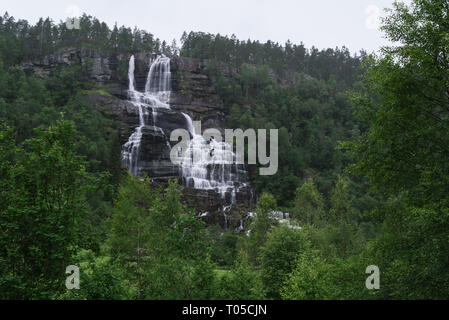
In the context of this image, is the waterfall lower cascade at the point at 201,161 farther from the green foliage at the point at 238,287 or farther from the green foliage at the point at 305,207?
the green foliage at the point at 238,287

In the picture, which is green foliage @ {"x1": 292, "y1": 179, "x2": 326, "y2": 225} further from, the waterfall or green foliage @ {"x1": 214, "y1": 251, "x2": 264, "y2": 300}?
green foliage @ {"x1": 214, "y1": 251, "x2": 264, "y2": 300}

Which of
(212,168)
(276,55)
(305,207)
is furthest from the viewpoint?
(276,55)

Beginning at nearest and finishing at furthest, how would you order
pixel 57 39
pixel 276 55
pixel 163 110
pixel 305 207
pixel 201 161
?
pixel 305 207
pixel 201 161
pixel 163 110
pixel 57 39
pixel 276 55

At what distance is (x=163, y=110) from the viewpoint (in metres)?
75.3

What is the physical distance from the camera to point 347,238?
101 feet

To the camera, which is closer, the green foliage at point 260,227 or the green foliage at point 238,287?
the green foliage at point 238,287

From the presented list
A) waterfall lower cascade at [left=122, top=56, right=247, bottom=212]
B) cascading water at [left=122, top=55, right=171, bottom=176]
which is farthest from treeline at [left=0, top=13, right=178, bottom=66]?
waterfall lower cascade at [left=122, top=56, right=247, bottom=212]

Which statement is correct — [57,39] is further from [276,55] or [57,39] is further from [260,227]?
[260,227]

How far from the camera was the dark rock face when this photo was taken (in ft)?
189

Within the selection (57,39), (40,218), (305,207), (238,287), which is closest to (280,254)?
(238,287)

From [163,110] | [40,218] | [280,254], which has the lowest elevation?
[280,254]

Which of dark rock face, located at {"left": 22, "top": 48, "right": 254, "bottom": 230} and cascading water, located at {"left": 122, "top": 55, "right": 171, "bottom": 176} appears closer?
dark rock face, located at {"left": 22, "top": 48, "right": 254, "bottom": 230}

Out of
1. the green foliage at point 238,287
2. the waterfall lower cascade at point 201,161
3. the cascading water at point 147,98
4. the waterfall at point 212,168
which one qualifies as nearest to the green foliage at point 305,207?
the waterfall lower cascade at point 201,161

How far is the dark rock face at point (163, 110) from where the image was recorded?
189 feet
